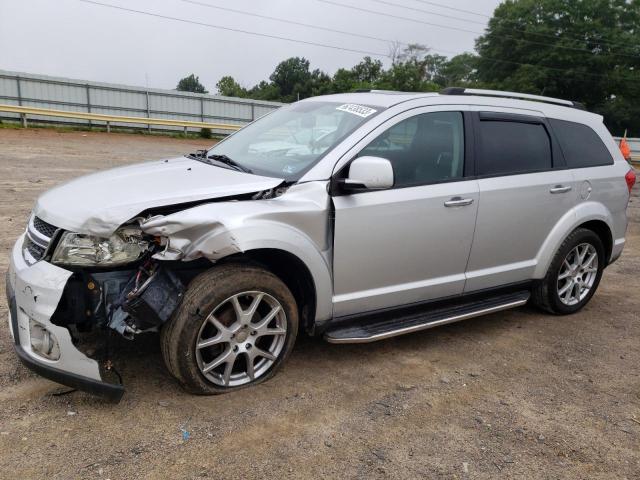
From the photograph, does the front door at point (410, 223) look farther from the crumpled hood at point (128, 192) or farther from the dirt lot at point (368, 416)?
the crumpled hood at point (128, 192)

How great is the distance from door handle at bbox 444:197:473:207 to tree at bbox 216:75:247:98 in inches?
3269

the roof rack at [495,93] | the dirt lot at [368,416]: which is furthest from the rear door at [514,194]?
the dirt lot at [368,416]

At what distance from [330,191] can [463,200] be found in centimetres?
105

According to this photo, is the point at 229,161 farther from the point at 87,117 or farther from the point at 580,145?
the point at 87,117

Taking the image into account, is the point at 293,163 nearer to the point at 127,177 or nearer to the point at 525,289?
the point at 127,177

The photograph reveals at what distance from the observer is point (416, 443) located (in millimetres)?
2793

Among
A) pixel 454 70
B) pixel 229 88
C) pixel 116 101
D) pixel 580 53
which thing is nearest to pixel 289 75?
pixel 229 88

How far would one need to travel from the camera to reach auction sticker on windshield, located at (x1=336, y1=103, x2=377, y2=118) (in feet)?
11.9

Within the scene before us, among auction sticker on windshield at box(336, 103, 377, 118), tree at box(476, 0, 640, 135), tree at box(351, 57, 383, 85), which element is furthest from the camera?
tree at box(351, 57, 383, 85)

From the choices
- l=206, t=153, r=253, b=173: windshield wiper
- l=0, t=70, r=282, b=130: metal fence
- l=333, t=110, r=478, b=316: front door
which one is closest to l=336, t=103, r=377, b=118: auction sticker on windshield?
l=333, t=110, r=478, b=316: front door

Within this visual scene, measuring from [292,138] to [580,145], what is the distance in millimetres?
2534

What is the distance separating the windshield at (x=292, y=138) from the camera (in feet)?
11.3

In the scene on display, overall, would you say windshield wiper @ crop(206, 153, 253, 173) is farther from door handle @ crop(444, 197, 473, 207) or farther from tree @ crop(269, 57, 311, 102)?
tree @ crop(269, 57, 311, 102)

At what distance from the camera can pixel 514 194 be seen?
4.03m
